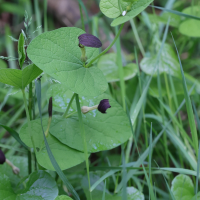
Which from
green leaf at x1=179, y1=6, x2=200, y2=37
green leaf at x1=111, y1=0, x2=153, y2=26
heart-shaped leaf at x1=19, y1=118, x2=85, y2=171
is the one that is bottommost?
heart-shaped leaf at x1=19, y1=118, x2=85, y2=171

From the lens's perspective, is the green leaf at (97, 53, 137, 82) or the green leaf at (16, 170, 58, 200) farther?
the green leaf at (97, 53, 137, 82)

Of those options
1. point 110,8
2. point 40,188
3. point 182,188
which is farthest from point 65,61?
point 182,188

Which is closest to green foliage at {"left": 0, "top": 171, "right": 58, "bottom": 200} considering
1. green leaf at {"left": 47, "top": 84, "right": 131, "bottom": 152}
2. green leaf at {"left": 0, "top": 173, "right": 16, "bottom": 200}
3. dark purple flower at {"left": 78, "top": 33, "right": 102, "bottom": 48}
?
green leaf at {"left": 0, "top": 173, "right": 16, "bottom": 200}

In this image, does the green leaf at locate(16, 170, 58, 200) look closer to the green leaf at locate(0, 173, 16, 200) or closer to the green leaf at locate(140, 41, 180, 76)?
the green leaf at locate(0, 173, 16, 200)

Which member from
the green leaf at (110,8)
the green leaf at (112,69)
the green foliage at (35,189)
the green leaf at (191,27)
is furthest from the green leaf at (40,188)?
the green leaf at (191,27)

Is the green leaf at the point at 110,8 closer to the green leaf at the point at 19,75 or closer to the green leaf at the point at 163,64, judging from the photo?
the green leaf at the point at 19,75

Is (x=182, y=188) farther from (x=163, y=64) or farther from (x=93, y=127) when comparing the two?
(x=163, y=64)
